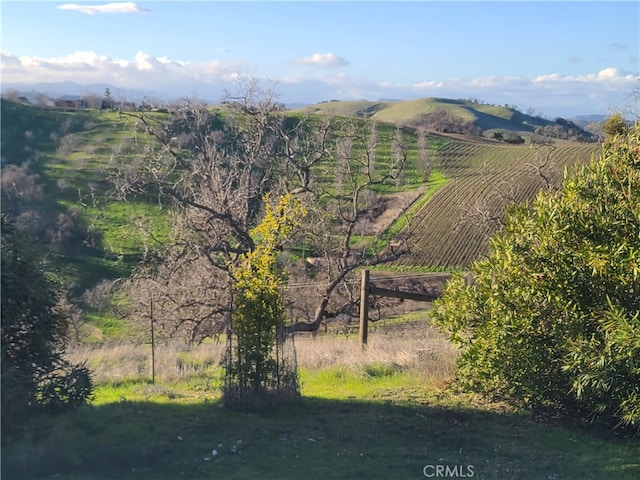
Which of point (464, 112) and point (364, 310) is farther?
point (464, 112)

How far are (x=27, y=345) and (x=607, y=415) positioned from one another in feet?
24.5

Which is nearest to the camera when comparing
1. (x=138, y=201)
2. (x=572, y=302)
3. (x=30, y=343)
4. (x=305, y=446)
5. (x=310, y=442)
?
(x=30, y=343)

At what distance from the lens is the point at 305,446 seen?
23.6 ft

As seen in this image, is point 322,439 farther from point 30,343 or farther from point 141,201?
point 141,201

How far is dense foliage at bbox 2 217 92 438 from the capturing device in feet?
21.8

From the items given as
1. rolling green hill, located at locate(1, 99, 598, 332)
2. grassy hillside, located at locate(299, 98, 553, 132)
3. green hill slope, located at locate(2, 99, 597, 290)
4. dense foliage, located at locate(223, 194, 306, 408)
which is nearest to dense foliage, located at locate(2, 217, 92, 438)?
dense foliage, located at locate(223, 194, 306, 408)

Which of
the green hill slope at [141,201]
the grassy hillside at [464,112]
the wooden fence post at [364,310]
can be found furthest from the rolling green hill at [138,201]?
the grassy hillside at [464,112]

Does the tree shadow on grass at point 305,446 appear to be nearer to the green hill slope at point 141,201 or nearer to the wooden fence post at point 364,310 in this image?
the wooden fence post at point 364,310

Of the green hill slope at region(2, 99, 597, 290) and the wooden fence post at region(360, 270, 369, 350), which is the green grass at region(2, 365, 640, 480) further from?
the green hill slope at region(2, 99, 597, 290)

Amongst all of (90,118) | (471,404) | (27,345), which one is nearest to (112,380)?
(27,345)
